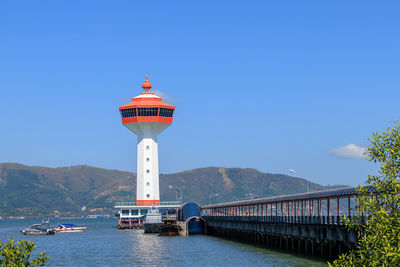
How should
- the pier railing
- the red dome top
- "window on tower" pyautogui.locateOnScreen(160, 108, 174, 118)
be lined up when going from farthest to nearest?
"window on tower" pyautogui.locateOnScreen(160, 108, 174, 118), the red dome top, the pier railing

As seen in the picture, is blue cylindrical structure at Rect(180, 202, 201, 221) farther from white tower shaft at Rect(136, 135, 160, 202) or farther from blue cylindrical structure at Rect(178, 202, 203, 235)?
white tower shaft at Rect(136, 135, 160, 202)

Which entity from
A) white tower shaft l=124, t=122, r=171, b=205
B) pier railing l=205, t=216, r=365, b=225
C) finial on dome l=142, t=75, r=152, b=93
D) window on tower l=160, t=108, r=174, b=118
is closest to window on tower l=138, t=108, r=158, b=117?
window on tower l=160, t=108, r=174, b=118

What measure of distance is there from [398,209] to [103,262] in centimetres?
5002

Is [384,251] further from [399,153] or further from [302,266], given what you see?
[302,266]

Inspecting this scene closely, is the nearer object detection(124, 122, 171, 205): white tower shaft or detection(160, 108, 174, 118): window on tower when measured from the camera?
detection(124, 122, 171, 205): white tower shaft

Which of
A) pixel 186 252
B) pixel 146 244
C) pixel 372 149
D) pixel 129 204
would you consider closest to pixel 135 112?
pixel 129 204

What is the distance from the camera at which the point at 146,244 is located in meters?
102

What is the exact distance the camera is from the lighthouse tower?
169 m

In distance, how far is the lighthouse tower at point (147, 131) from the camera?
169 meters

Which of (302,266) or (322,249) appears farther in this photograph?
(322,249)

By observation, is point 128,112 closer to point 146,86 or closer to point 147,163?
point 146,86

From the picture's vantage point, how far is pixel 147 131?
565 ft

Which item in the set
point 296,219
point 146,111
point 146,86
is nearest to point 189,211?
point 146,111

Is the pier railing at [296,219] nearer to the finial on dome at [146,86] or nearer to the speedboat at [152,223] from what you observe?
the speedboat at [152,223]
